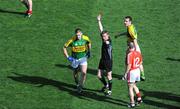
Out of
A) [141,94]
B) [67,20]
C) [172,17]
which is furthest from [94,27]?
[141,94]

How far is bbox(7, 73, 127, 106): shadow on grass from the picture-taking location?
19953 millimetres

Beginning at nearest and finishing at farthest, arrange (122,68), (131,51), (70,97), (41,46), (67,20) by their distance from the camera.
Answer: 1. (131,51)
2. (70,97)
3. (122,68)
4. (41,46)
5. (67,20)

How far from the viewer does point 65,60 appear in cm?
2283

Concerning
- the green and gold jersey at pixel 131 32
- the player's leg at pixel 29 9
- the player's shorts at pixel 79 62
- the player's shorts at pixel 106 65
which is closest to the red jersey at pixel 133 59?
the player's shorts at pixel 106 65

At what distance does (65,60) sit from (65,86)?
2119 millimetres

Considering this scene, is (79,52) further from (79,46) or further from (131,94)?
(131,94)

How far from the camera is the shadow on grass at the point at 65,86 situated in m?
20.0

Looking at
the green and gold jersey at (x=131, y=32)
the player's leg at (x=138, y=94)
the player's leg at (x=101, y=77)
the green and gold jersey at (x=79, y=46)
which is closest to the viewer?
the player's leg at (x=138, y=94)

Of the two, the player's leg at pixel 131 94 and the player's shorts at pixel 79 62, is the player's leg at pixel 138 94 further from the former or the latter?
the player's shorts at pixel 79 62

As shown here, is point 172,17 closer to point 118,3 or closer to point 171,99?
point 118,3

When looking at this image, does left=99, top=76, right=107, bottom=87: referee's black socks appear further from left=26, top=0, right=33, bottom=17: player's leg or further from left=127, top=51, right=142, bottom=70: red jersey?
left=26, top=0, right=33, bottom=17: player's leg

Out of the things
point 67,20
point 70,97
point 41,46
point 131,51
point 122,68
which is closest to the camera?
point 131,51

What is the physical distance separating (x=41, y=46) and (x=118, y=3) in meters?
5.22

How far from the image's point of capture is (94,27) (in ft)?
82.8
